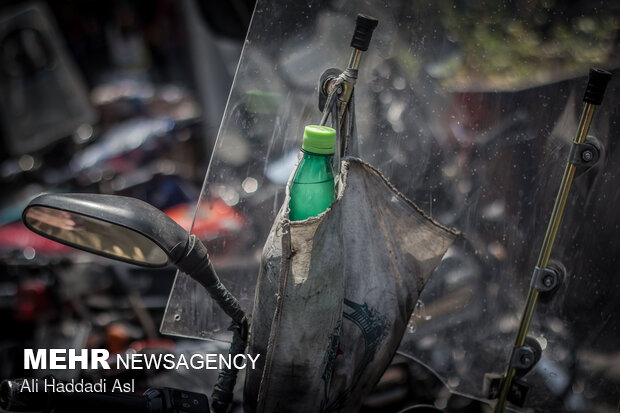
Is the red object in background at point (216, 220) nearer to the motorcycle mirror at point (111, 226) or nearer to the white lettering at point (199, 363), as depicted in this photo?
the motorcycle mirror at point (111, 226)

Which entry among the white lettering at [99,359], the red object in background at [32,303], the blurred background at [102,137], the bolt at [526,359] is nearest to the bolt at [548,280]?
the bolt at [526,359]

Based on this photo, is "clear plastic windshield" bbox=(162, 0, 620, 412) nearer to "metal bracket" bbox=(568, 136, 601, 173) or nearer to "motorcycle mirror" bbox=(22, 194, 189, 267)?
"metal bracket" bbox=(568, 136, 601, 173)

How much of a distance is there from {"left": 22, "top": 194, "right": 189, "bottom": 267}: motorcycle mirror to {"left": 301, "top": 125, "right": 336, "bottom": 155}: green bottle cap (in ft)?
0.92

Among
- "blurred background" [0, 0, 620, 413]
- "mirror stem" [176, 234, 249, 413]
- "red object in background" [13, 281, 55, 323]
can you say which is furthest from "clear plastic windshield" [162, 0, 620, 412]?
"red object in background" [13, 281, 55, 323]

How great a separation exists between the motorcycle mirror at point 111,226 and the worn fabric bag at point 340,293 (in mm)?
190

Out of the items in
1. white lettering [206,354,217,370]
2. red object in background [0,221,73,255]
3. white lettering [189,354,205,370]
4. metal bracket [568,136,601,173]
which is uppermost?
metal bracket [568,136,601,173]

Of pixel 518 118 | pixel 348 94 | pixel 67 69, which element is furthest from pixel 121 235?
pixel 67 69

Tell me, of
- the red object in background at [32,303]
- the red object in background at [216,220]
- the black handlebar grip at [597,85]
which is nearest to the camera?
the black handlebar grip at [597,85]

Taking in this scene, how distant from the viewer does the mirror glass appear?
1.10m

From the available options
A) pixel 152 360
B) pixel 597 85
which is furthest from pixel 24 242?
pixel 597 85

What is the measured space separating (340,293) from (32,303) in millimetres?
2654

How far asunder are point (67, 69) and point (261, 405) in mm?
5742

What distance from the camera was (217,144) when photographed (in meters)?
1.35

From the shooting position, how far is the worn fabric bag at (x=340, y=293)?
39.2 inches
